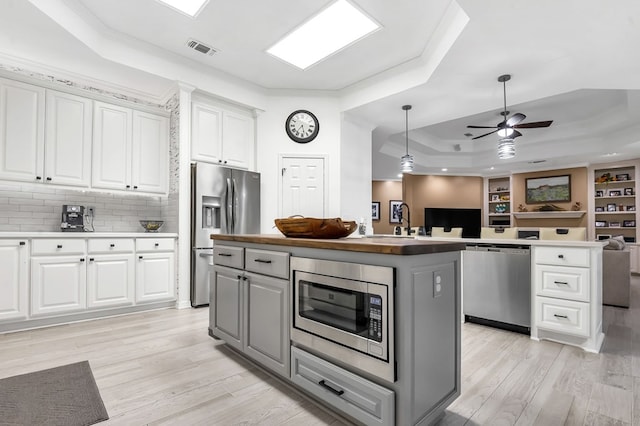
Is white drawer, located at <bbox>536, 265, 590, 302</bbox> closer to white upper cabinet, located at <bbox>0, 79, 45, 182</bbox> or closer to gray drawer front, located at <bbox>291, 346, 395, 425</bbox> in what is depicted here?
gray drawer front, located at <bbox>291, 346, 395, 425</bbox>

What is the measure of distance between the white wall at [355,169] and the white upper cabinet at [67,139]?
3.21 m

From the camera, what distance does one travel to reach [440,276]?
161cm

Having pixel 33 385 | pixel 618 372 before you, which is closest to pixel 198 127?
pixel 33 385

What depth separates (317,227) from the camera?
195cm

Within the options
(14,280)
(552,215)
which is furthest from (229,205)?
(552,215)

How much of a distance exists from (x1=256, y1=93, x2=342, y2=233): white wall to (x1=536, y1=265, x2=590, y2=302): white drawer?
8.90 feet

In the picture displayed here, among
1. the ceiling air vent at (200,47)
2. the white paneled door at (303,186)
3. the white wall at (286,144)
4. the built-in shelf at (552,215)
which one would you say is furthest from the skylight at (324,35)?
the built-in shelf at (552,215)

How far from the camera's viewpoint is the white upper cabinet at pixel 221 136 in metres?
4.26

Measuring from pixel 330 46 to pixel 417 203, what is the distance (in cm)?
686

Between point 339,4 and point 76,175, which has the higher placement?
point 339,4

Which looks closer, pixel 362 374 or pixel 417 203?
pixel 362 374

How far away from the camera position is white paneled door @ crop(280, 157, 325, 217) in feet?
16.1

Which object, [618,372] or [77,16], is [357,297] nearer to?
[618,372]

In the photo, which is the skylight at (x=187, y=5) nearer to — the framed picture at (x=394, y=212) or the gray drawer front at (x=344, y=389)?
the gray drawer front at (x=344, y=389)
